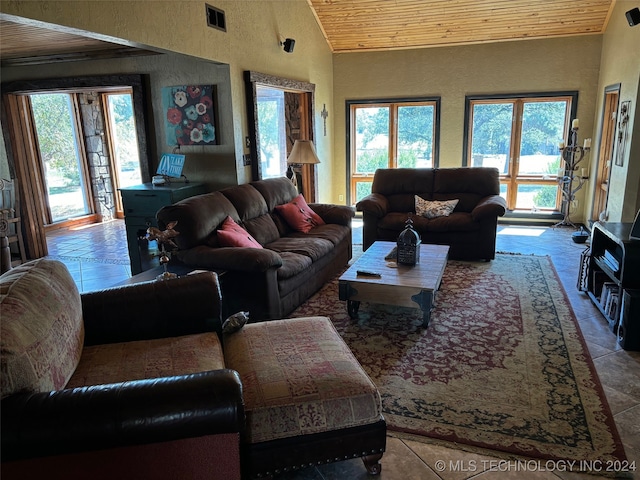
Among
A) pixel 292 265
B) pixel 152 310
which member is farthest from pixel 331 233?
pixel 152 310

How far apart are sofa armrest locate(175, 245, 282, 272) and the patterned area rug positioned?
0.70 meters

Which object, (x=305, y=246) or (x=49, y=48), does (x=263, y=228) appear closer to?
(x=305, y=246)

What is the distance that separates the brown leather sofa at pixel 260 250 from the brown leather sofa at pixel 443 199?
1.72 feet

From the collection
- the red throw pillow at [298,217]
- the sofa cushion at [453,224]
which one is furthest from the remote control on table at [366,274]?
the sofa cushion at [453,224]

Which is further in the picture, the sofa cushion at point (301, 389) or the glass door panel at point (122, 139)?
the glass door panel at point (122, 139)

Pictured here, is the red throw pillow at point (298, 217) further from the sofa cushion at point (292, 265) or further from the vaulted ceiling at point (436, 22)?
the vaulted ceiling at point (436, 22)

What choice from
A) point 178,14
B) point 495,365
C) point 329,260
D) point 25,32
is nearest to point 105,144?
point 25,32

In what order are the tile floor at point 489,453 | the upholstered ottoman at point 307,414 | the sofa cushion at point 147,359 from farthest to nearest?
1. the tile floor at point 489,453
2. the sofa cushion at point 147,359
3. the upholstered ottoman at point 307,414

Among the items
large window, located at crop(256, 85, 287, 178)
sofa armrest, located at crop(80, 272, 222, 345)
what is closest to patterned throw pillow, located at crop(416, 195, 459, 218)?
large window, located at crop(256, 85, 287, 178)

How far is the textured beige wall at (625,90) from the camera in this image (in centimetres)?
472

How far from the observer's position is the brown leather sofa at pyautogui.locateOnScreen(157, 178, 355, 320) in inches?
131

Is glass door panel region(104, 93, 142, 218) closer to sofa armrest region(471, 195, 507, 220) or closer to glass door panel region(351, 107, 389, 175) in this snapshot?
glass door panel region(351, 107, 389, 175)

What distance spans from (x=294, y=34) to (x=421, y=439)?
5280 millimetres

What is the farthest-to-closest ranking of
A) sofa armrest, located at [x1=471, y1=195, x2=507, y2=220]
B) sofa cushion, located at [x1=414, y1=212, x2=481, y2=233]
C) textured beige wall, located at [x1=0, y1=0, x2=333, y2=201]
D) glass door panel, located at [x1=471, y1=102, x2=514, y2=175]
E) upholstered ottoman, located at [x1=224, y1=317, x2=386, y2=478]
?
1. glass door panel, located at [x1=471, y1=102, x2=514, y2=175]
2. sofa cushion, located at [x1=414, y1=212, x2=481, y2=233]
3. sofa armrest, located at [x1=471, y1=195, x2=507, y2=220]
4. textured beige wall, located at [x1=0, y1=0, x2=333, y2=201]
5. upholstered ottoman, located at [x1=224, y1=317, x2=386, y2=478]
